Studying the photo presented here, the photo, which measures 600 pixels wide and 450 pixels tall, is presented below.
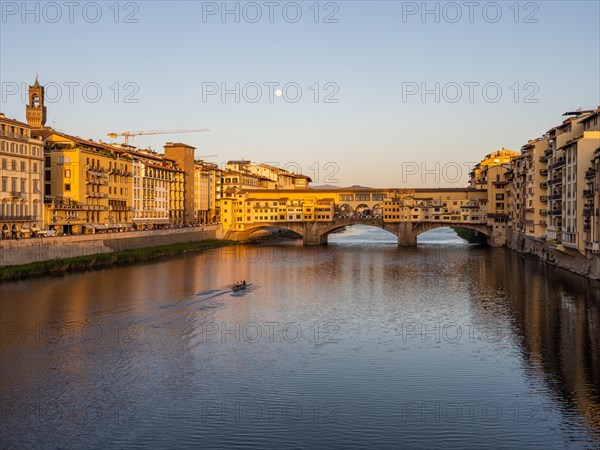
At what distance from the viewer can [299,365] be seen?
771 inches

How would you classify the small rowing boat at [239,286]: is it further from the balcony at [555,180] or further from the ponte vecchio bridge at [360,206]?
the ponte vecchio bridge at [360,206]

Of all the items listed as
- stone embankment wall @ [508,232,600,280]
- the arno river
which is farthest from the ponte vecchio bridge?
the arno river

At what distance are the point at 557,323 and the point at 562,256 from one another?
1834 centimetres

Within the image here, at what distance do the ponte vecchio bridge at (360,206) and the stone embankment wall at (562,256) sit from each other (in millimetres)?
10247

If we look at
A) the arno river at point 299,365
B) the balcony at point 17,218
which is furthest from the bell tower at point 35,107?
the arno river at point 299,365

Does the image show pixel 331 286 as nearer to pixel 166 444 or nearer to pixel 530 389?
pixel 530 389

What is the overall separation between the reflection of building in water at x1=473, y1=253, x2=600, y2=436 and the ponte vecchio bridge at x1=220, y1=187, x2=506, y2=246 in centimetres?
2669

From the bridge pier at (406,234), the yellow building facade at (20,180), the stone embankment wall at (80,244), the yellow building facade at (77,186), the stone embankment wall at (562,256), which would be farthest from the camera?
the bridge pier at (406,234)

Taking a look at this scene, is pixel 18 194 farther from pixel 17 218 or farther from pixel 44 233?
pixel 44 233

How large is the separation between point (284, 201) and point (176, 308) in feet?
160

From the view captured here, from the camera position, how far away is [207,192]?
92.2 meters

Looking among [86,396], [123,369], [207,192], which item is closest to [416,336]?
[123,369]

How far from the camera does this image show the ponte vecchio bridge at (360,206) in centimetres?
7088

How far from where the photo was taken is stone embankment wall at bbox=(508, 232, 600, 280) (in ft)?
115
